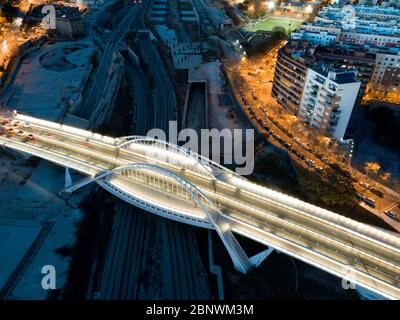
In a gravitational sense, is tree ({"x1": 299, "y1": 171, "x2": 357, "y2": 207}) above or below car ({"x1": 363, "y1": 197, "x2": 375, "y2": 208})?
above

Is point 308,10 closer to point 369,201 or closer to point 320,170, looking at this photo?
point 320,170

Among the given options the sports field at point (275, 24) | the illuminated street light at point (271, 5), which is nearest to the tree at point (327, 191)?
the sports field at point (275, 24)

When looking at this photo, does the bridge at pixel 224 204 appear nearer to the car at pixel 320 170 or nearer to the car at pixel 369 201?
the car at pixel 369 201

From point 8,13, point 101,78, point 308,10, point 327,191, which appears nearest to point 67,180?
point 327,191

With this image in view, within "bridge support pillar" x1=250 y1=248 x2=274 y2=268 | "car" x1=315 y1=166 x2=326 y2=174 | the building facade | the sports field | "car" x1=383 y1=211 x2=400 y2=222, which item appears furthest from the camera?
the sports field

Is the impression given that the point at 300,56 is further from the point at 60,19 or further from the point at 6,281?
the point at 60,19

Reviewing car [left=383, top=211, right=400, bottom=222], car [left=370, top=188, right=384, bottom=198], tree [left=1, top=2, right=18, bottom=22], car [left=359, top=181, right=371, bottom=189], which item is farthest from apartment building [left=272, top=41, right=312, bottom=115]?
tree [left=1, top=2, right=18, bottom=22]

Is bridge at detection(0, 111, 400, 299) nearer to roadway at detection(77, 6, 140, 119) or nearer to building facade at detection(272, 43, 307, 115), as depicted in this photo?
roadway at detection(77, 6, 140, 119)
